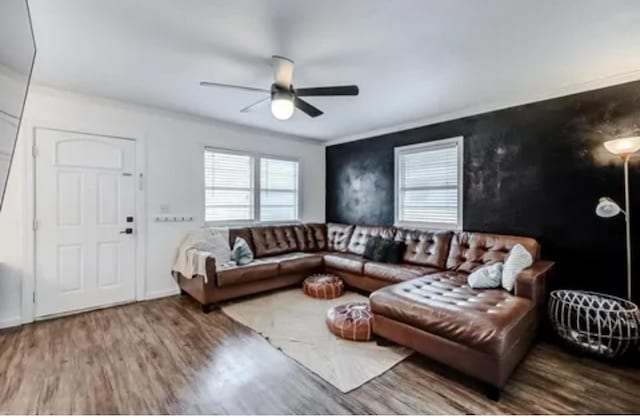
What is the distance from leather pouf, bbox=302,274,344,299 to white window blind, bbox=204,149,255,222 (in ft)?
5.54

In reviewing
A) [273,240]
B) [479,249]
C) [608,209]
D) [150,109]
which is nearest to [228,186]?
[273,240]

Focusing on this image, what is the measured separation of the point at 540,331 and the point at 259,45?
359cm

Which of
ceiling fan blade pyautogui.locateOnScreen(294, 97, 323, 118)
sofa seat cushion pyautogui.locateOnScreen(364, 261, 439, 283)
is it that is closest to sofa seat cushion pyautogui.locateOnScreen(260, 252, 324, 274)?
sofa seat cushion pyautogui.locateOnScreen(364, 261, 439, 283)

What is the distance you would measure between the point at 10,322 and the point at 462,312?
14.2 feet

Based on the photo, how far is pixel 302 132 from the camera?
5.25m

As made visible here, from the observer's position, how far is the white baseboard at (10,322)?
303 cm

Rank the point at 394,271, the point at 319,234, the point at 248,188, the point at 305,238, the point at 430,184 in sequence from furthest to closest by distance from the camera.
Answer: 1. the point at 319,234
2. the point at 305,238
3. the point at 248,188
4. the point at 430,184
5. the point at 394,271

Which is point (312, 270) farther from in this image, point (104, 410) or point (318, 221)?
point (104, 410)

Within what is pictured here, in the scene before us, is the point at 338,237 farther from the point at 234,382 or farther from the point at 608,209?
the point at 608,209

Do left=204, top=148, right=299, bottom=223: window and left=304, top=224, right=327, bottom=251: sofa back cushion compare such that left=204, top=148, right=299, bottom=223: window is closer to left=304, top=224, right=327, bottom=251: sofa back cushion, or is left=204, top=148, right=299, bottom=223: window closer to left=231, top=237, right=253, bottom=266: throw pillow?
left=304, top=224, right=327, bottom=251: sofa back cushion

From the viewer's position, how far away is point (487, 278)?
2814 mm

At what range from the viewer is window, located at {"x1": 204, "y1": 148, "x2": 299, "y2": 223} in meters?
4.59

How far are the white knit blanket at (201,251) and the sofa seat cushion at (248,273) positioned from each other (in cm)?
18

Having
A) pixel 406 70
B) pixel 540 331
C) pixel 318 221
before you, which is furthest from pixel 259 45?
pixel 318 221
